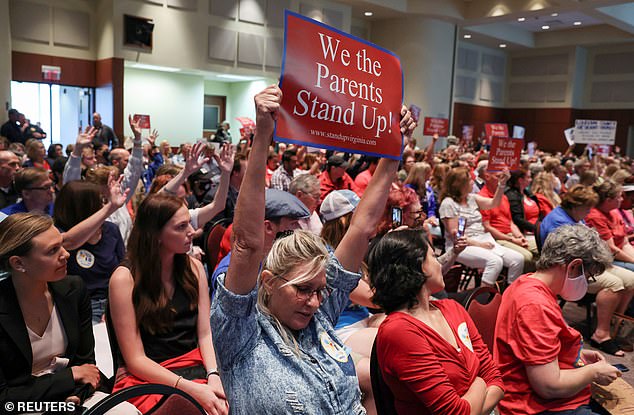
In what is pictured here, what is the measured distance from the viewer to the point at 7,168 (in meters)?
4.61

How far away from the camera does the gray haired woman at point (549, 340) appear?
2184 millimetres

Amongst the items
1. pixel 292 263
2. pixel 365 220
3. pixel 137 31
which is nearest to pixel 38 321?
pixel 292 263

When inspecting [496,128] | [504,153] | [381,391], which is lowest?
[381,391]

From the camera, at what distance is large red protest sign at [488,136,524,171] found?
6.08 metres

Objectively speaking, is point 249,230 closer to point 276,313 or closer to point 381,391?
point 276,313

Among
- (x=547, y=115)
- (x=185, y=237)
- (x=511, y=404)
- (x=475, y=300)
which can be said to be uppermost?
(x=547, y=115)

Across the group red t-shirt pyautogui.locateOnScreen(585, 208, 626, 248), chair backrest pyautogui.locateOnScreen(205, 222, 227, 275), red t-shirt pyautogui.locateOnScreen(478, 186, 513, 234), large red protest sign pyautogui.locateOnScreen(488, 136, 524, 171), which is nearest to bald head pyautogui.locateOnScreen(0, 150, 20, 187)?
chair backrest pyautogui.locateOnScreen(205, 222, 227, 275)

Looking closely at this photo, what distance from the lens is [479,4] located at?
56.2ft

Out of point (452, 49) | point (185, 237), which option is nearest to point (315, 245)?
point (185, 237)

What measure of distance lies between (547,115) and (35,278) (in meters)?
23.9

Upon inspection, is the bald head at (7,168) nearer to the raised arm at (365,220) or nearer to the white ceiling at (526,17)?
the raised arm at (365,220)

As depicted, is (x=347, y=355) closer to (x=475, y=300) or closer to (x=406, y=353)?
(x=406, y=353)

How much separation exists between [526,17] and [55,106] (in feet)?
48.6

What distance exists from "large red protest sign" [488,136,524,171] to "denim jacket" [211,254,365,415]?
16.6ft
